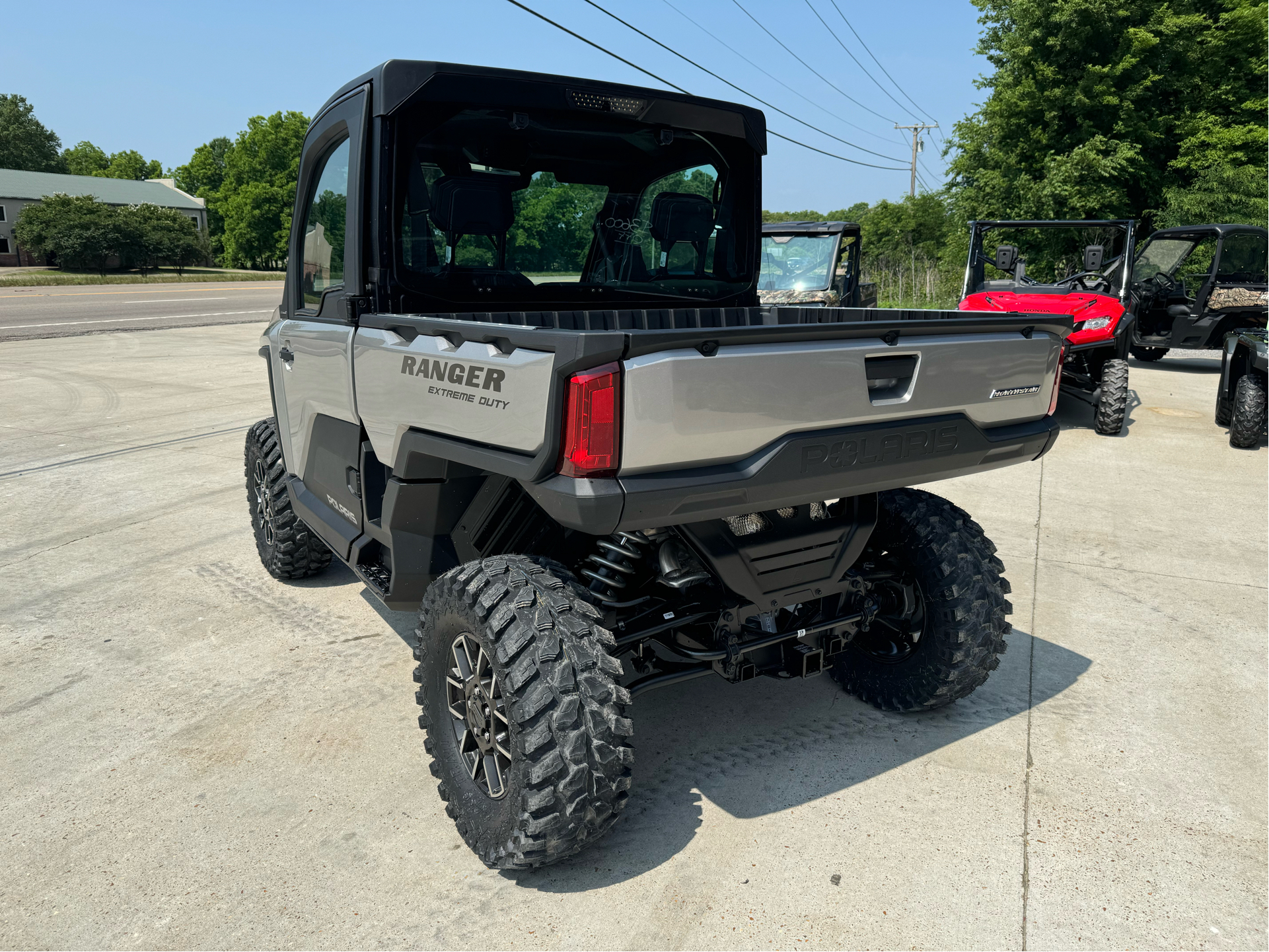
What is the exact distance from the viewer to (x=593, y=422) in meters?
2.20

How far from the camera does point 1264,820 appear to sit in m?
3.00

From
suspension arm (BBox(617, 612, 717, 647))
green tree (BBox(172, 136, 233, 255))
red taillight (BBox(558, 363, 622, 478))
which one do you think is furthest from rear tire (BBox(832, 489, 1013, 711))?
green tree (BBox(172, 136, 233, 255))

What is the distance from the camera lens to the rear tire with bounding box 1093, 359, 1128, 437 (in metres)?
9.39

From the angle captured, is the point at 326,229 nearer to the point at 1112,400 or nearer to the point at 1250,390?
the point at 1112,400

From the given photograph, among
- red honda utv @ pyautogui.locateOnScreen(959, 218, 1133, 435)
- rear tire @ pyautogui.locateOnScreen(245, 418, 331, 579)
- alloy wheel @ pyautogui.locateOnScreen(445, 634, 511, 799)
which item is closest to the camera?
alloy wheel @ pyautogui.locateOnScreen(445, 634, 511, 799)

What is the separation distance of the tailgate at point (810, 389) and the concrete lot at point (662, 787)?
127cm

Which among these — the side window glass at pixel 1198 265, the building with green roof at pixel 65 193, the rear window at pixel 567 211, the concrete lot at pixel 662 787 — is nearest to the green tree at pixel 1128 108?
the side window glass at pixel 1198 265

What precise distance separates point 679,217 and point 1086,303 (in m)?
7.49

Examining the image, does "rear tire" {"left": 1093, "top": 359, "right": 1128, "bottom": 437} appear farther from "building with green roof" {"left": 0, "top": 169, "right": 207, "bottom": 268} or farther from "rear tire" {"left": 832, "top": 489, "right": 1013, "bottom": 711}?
"building with green roof" {"left": 0, "top": 169, "right": 207, "bottom": 268}

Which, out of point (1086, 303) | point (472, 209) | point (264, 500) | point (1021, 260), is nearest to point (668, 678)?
point (472, 209)

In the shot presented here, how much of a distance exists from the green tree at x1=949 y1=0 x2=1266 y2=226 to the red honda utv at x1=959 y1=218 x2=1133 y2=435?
15024mm

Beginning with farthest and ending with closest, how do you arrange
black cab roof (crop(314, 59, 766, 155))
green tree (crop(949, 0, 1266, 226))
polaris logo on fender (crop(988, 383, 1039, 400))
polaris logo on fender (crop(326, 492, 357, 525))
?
green tree (crop(949, 0, 1266, 226)) → polaris logo on fender (crop(326, 492, 357, 525)) → black cab roof (crop(314, 59, 766, 155)) → polaris logo on fender (crop(988, 383, 1039, 400))

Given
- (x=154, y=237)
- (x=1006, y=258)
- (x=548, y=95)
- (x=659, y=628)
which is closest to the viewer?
(x=659, y=628)

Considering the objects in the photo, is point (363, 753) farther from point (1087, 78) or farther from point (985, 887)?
point (1087, 78)
